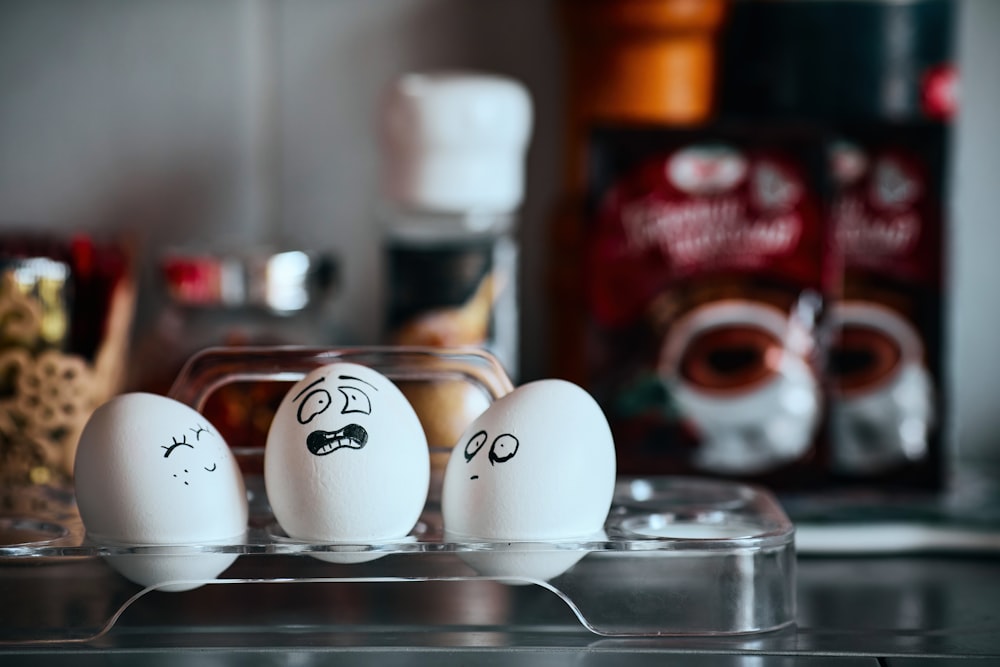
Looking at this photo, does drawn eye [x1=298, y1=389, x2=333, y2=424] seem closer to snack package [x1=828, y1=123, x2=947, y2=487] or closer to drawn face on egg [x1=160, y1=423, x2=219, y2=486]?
drawn face on egg [x1=160, y1=423, x2=219, y2=486]

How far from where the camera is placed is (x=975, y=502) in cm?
73

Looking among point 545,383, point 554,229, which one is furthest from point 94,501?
point 554,229

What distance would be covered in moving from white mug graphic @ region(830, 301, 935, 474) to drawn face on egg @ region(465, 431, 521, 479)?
0.36 m

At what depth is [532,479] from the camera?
462mm

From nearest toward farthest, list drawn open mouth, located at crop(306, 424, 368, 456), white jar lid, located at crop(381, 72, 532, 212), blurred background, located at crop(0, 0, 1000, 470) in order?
drawn open mouth, located at crop(306, 424, 368, 456), white jar lid, located at crop(381, 72, 532, 212), blurred background, located at crop(0, 0, 1000, 470)

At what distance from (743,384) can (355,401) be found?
1.15 feet

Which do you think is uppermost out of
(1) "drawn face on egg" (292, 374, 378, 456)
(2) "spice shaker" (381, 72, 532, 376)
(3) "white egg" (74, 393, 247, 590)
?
(2) "spice shaker" (381, 72, 532, 376)

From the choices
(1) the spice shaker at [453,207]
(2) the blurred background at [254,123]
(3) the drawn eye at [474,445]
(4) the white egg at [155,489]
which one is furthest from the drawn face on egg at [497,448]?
(2) the blurred background at [254,123]

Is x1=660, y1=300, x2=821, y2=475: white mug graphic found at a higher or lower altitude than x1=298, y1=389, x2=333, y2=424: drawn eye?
lower

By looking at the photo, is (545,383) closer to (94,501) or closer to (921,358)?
(94,501)

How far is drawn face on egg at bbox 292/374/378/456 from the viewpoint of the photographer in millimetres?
461

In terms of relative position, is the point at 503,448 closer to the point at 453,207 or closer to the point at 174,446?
the point at 174,446

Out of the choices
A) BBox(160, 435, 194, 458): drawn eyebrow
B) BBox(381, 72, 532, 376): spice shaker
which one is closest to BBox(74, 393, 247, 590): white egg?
BBox(160, 435, 194, 458): drawn eyebrow

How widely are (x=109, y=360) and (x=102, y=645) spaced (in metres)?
0.30
